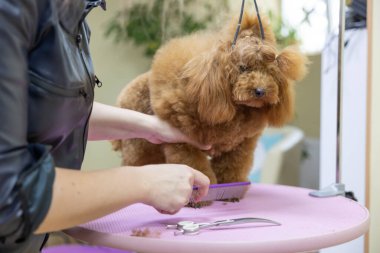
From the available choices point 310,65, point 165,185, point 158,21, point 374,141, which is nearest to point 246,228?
point 165,185

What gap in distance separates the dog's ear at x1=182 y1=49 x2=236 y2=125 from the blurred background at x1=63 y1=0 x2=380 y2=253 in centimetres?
14

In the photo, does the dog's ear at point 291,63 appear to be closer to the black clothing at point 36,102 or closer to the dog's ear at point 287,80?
the dog's ear at point 287,80

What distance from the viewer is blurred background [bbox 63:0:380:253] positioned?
4.71 ft

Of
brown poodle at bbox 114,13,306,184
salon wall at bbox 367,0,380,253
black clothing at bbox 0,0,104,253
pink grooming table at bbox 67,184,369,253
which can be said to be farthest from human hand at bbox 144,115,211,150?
salon wall at bbox 367,0,380,253

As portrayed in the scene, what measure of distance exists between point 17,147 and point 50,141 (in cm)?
13

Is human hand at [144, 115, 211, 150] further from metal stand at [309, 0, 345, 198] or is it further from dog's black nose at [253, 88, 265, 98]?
metal stand at [309, 0, 345, 198]

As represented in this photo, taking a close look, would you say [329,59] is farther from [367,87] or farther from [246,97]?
[246,97]

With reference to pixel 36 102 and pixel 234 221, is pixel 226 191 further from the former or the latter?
pixel 36 102

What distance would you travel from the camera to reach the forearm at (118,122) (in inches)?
37.2

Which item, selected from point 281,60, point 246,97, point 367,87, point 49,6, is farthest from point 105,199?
point 367,87

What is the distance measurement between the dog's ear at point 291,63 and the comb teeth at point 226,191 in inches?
9.7

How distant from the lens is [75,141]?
70cm

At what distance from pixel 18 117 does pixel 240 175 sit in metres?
0.62

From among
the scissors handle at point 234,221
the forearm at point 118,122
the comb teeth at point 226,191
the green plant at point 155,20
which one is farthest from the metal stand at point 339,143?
the green plant at point 155,20
